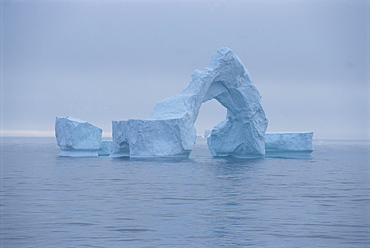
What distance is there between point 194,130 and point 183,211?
19018 millimetres

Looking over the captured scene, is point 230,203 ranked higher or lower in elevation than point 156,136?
lower

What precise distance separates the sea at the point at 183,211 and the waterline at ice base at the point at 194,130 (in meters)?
7.89

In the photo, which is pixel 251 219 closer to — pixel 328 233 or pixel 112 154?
pixel 328 233

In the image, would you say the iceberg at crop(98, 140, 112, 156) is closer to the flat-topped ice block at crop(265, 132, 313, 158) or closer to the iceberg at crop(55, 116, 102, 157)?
the iceberg at crop(55, 116, 102, 157)

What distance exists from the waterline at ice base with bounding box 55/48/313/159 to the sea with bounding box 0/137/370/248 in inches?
311

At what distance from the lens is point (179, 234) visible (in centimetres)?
1103

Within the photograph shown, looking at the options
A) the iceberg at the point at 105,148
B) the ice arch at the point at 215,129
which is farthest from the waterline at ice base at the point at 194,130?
the iceberg at the point at 105,148

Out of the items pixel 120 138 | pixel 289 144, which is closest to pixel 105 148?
pixel 120 138

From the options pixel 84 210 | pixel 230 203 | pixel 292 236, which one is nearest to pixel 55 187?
pixel 84 210

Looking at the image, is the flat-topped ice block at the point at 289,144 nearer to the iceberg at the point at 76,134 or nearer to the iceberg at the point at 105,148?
the iceberg at the point at 76,134

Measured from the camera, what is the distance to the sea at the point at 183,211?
35.0 ft

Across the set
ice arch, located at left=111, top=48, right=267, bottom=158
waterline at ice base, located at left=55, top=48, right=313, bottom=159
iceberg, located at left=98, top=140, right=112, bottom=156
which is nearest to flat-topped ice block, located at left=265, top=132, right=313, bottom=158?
waterline at ice base, located at left=55, top=48, right=313, bottom=159

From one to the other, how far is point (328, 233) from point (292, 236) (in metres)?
0.99

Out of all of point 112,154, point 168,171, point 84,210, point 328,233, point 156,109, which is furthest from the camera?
point 112,154
